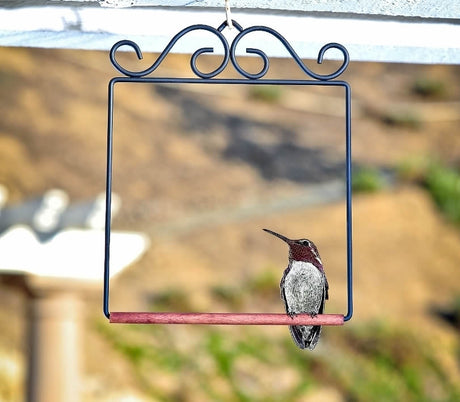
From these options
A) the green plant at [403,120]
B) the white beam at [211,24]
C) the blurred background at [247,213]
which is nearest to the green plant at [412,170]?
the blurred background at [247,213]

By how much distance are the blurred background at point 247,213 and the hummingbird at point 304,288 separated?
5054mm

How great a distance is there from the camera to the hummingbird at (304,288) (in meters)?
1.63

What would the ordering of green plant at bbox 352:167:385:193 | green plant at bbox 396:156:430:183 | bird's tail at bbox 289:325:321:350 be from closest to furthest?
bird's tail at bbox 289:325:321:350 < green plant at bbox 352:167:385:193 < green plant at bbox 396:156:430:183

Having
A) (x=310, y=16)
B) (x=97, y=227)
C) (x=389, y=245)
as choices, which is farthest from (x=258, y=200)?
(x=310, y=16)

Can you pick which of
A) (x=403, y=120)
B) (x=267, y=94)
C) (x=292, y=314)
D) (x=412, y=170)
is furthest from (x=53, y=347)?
(x=403, y=120)

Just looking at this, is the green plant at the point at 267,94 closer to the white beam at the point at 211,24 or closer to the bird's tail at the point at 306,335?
the white beam at the point at 211,24

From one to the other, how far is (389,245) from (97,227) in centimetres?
625

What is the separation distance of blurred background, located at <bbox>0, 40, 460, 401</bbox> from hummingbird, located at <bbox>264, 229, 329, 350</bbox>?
5054 millimetres

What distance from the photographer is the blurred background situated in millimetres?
7609

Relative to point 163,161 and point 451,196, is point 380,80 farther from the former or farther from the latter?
point 163,161

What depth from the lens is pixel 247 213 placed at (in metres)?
9.70

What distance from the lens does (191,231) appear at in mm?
9344

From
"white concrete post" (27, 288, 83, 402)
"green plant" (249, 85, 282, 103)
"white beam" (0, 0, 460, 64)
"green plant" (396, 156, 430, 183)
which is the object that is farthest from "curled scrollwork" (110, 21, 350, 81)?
"green plant" (249, 85, 282, 103)

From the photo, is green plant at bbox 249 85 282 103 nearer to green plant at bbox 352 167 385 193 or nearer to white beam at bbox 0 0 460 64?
green plant at bbox 352 167 385 193
